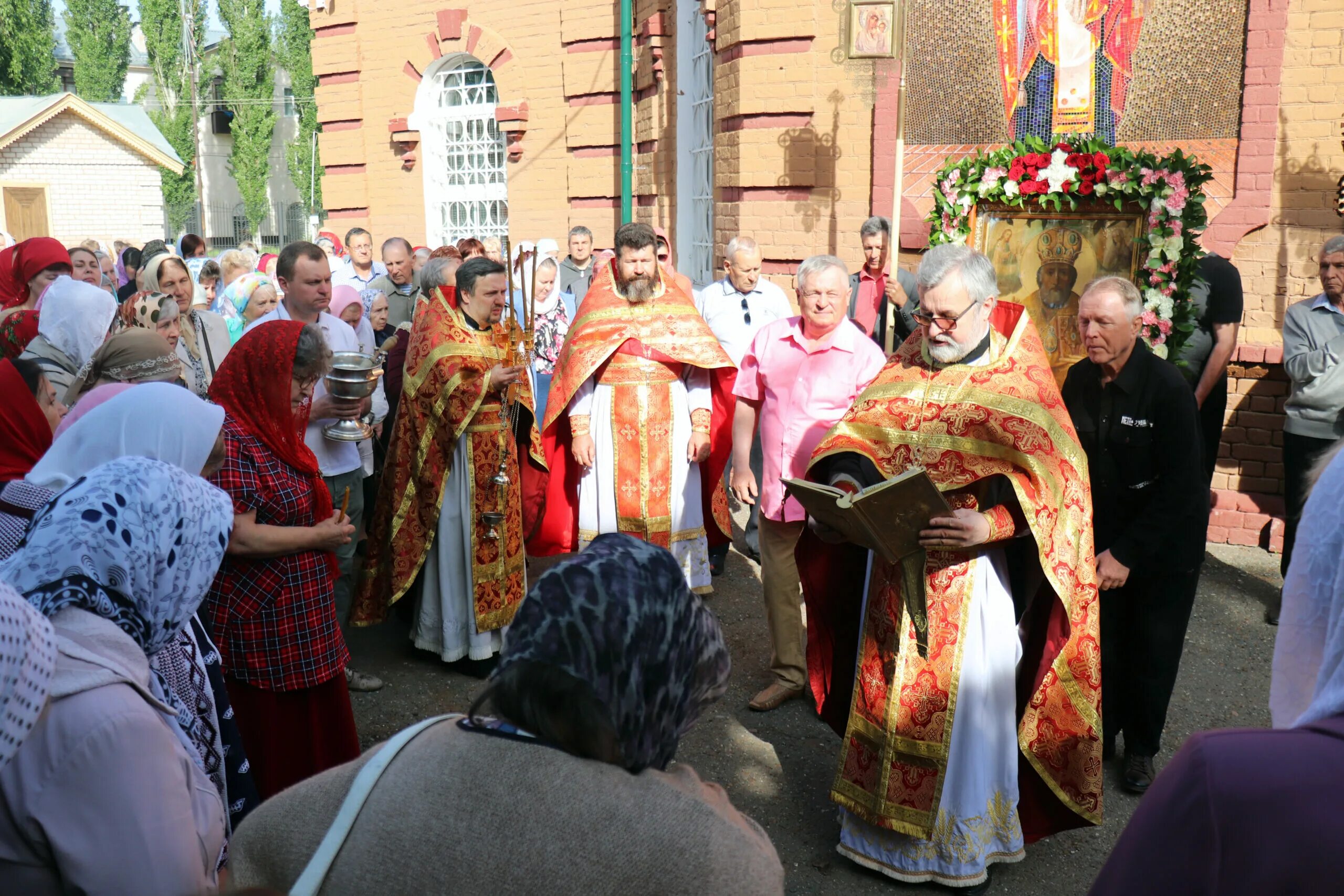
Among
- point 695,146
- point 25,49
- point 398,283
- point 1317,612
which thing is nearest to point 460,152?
point 695,146

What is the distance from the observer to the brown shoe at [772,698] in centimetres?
516

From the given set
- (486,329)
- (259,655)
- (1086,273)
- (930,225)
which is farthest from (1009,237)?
(259,655)

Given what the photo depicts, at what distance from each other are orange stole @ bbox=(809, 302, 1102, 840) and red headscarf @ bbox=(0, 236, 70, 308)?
5439 millimetres

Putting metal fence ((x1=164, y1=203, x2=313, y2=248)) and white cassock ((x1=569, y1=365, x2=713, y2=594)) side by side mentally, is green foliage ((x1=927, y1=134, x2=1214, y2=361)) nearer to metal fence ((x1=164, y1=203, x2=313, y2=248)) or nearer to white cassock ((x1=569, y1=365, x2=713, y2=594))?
white cassock ((x1=569, y1=365, x2=713, y2=594))

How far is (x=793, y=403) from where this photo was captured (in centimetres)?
512

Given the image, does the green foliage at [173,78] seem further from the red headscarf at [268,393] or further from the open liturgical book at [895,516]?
the open liturgical book at [895,516]

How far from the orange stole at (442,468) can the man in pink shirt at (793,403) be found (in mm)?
1208

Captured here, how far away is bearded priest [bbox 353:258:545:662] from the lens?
5.40 m

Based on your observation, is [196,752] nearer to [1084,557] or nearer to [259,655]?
[259,655]

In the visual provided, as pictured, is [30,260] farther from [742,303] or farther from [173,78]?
[173,78]

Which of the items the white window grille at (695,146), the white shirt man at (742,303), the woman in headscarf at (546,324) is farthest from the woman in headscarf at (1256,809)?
the white window grille at (695,146)

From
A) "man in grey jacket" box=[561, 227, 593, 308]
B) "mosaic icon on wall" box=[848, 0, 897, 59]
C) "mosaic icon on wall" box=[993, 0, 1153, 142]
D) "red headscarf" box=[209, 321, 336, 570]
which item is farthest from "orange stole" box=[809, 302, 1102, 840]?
"man in grey jacket" box=[561, 227, 593, 308]

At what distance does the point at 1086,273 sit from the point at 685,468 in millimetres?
2735

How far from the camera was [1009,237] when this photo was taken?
684cm
